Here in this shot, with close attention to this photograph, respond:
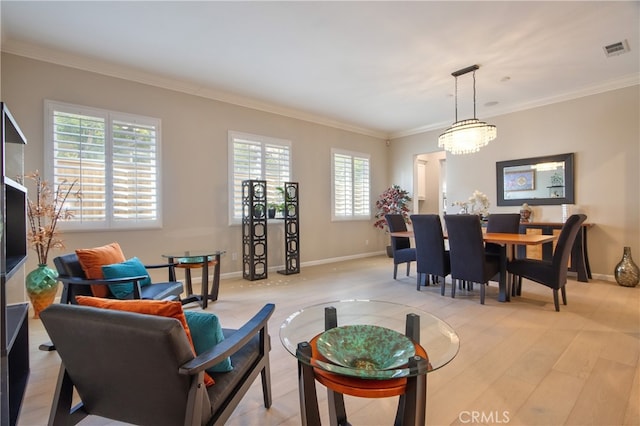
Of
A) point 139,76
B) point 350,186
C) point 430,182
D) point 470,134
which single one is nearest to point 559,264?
point 470,134

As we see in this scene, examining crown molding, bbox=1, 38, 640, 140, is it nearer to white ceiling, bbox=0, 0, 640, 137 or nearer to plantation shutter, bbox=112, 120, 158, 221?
white ceiling, bbox=0, 0, 640, 137

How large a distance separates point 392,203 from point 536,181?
2657 millimetres

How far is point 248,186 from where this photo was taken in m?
4.80

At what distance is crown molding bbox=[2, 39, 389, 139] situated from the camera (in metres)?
3.37

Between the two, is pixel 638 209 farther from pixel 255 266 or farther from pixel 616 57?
pixel 255 266

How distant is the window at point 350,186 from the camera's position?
6.41 m

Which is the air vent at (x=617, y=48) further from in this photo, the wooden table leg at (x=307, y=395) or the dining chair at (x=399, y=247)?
the wooden table leg at (x=307, y=395)

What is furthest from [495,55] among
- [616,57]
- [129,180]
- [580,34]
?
[129,180]

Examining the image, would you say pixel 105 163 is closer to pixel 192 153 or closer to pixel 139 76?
pixel 192 153

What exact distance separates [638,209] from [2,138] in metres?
6.50

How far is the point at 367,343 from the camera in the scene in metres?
1.45

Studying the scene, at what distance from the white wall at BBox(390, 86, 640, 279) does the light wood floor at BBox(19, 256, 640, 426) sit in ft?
3.04

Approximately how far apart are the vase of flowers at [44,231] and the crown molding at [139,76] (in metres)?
1.33

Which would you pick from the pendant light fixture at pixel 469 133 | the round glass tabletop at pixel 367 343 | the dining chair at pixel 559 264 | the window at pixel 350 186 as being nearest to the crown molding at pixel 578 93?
the pendant light fixture at pixel 469 133
